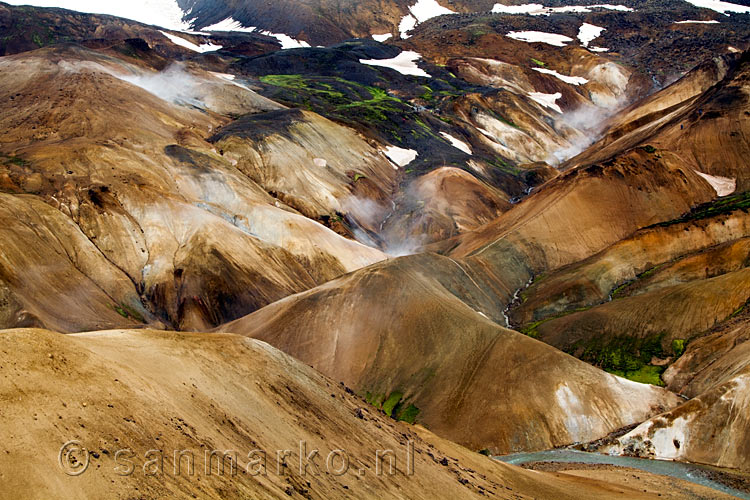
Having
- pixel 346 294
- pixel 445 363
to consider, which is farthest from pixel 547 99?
pixel 445 363

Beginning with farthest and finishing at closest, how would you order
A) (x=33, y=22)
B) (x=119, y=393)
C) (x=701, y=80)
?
(x=33, y=22)
(x=701, y=80)
(x=119, y=393)

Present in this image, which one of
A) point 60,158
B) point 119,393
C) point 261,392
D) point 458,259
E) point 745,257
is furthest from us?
point 458,259

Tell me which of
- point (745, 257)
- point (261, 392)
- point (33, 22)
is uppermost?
point (745, 257)

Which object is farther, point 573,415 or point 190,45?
point 190,45

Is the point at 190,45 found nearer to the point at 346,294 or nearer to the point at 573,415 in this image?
the point at 346,294

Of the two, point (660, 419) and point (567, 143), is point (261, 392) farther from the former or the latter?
point (567, 143)

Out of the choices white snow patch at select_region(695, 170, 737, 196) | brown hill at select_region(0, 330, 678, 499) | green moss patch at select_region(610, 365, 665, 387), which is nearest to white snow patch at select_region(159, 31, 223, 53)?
white snow patch at select_region(695, 170, 737, 196)

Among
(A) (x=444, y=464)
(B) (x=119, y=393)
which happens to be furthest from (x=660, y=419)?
Result: (B) (x=119, y=393)

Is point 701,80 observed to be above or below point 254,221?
above
